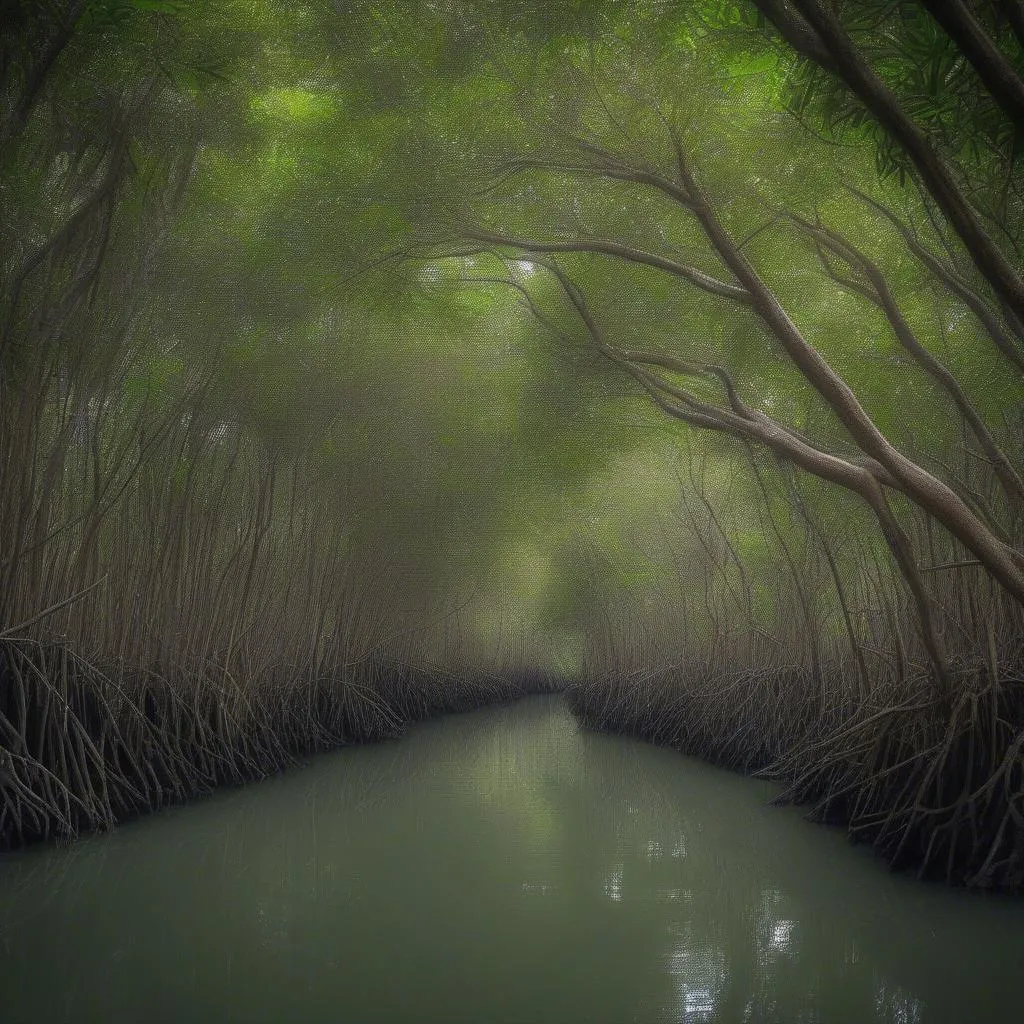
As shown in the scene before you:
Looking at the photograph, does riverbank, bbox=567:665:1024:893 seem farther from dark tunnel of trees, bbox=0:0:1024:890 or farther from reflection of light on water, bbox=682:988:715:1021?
reflection of light on water, bbox=682:988:715:1021

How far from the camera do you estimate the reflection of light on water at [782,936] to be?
2.61m

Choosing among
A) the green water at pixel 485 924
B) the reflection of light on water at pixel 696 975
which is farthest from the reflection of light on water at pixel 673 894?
the reflection of light on water at pixel 696 975

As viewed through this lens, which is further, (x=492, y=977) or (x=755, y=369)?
(x=755, y=369)

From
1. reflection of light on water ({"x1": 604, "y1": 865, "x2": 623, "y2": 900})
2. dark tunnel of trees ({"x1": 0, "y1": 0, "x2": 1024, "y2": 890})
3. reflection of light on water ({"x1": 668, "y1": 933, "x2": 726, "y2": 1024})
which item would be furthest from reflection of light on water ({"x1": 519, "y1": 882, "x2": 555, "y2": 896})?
dark tunnel of trees ({"x1": 0, "y1": 0, "x2": 1024, "y2": 890})

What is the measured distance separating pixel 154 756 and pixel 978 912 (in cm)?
420

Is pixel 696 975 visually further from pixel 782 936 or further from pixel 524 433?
pixel 524 433

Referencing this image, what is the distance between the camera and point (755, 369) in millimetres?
5180

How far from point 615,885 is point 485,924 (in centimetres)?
75

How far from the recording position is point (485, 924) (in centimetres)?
274

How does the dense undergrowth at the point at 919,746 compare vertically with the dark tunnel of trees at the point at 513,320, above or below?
below

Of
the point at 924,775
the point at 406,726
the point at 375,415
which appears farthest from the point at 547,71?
the point at 406,726

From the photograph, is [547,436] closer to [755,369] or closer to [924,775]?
[755,369]

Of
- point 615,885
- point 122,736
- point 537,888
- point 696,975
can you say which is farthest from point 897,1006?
point 122,736

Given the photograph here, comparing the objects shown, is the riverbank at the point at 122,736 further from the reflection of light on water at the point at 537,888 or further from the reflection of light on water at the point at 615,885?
the reflection of light on water at the point at 615,885
